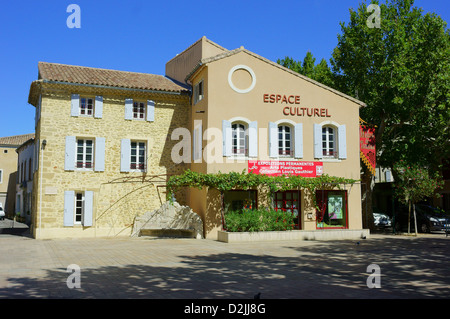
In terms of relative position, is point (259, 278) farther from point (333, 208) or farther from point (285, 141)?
point (333, 208)

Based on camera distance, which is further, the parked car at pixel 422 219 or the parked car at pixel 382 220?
the parked car at pixel 382 220

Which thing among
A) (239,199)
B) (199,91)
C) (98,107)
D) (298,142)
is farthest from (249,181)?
(98,107)

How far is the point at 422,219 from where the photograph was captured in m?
21.0

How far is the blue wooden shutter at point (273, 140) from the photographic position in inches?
731

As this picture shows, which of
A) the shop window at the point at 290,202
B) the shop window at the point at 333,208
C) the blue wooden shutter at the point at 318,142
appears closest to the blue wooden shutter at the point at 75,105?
the shop window at the point at 290,202

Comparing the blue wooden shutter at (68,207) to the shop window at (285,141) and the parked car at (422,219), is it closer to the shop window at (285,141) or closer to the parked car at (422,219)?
the shop window at (285,141)

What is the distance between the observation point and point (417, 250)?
13.5m

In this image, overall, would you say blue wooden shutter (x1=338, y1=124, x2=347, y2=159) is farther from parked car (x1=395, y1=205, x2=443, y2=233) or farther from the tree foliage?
parked car (x1=395, y1=205, x2=443, y2=233)

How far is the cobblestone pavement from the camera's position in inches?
284

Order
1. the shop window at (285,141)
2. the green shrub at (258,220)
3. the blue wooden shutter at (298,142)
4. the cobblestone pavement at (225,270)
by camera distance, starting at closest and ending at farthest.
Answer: the cobblestone pavement at (225,270) → the green shrub at (258,220) → the blue wooden shutter at (298,142) → the shop window at (285,141)

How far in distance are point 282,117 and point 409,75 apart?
736cm

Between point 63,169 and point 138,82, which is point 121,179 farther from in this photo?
point 138,82

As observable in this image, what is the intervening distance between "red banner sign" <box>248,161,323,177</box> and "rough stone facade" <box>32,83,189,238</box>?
157 inches

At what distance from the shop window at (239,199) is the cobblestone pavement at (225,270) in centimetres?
289
